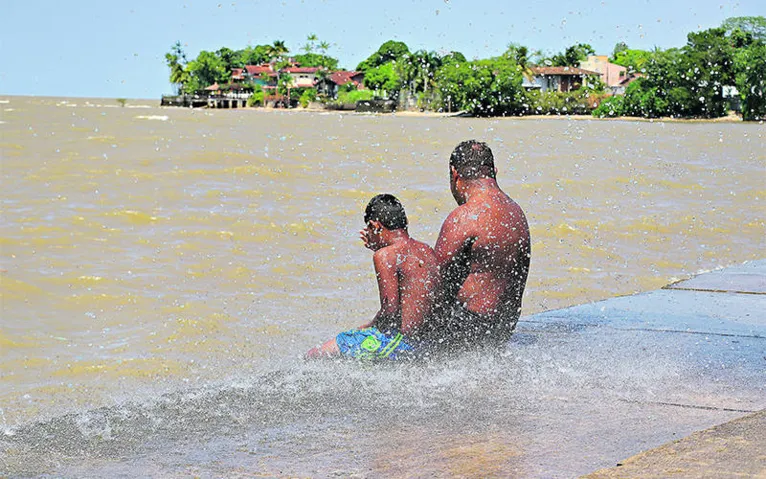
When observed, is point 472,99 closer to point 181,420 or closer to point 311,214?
point 311,214

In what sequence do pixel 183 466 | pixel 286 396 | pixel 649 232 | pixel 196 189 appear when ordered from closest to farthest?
1. pixel 183 466
2. pixel 286 396
3. pixel 649 232
4. pixel 196 189

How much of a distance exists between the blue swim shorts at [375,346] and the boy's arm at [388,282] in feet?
0.30

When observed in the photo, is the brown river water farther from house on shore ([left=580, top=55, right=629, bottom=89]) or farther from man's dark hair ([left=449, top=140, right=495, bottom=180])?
house on shore ([left=580, top=55, right=629, bottom=89])

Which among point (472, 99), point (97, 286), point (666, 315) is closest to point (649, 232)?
point (97, 286)

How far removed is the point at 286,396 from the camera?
458 centimetres

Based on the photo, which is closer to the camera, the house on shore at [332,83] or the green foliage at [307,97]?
the green foliage at [307,97]

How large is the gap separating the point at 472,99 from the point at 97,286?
349 ft

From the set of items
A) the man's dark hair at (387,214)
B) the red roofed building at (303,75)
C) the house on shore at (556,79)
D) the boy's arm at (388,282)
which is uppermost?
the red roofed building at (303,75)

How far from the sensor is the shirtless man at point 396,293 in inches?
204

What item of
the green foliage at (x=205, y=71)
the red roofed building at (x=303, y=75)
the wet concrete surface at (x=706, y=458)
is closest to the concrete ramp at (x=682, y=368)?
the wet concrete surface at (x=706, y=458)

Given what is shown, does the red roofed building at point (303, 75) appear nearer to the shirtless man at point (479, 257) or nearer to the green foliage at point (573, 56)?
the green foliage at point (573, 56)

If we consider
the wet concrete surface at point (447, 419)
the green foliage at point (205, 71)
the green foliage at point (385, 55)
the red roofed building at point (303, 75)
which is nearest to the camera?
the wet concrete surface at point (447, 419)

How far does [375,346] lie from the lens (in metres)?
5.18

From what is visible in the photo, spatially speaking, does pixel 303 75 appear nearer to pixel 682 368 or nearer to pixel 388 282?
pixel 388 282
